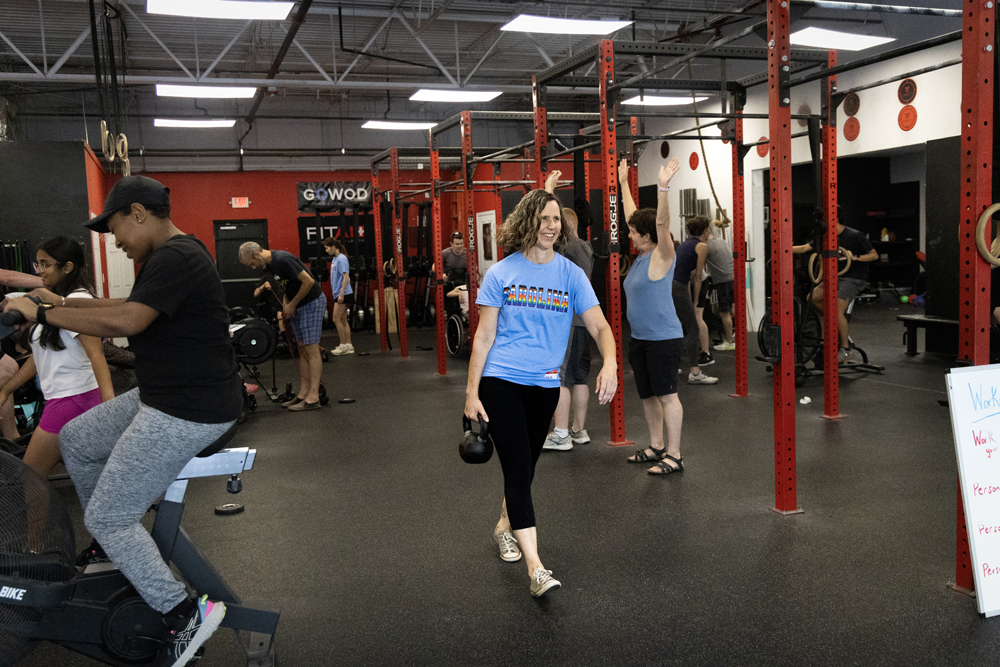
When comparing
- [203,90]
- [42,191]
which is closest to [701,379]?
[203,90]

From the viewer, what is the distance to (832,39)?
27.0 feet

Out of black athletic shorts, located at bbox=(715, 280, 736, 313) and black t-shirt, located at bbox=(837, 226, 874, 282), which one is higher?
black t-shirt, located at bbox=(837, 226, 874, 282)

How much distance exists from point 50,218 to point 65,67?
486 cm

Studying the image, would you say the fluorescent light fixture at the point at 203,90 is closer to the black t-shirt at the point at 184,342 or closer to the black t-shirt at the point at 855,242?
the black t-shirt at the point at 855,242

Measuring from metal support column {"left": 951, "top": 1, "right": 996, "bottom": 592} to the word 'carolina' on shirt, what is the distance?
134 cm

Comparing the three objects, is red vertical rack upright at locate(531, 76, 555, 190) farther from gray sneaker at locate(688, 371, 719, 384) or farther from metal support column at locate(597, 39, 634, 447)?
gray sneaker at locate(688, 371, 719, 384)

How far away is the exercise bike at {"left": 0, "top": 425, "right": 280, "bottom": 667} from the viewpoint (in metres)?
1.95

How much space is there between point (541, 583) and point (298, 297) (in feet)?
13.7

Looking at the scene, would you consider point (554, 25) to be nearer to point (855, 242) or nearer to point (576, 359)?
point (855, 242)

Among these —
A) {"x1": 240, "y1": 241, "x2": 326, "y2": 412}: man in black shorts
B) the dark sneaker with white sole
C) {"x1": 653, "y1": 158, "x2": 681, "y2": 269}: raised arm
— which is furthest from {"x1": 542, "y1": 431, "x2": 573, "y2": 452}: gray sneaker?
the dark sneaker with white sole

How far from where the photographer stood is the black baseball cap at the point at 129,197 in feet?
6.91

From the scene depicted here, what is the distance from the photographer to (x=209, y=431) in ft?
7.12

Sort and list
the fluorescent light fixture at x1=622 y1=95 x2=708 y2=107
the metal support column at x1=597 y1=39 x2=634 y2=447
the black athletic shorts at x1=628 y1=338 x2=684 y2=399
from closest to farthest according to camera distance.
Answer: the black athletic shorts at x1=628 y1=338 x2=684 y2=399 → the metal support column at x1=597 y1=39 x2=634 y2=447 → the fluorescent light fixture at x1=622 y1=95 x2=708 y2=107

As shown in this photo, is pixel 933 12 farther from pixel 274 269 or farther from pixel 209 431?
pixel 274 269
